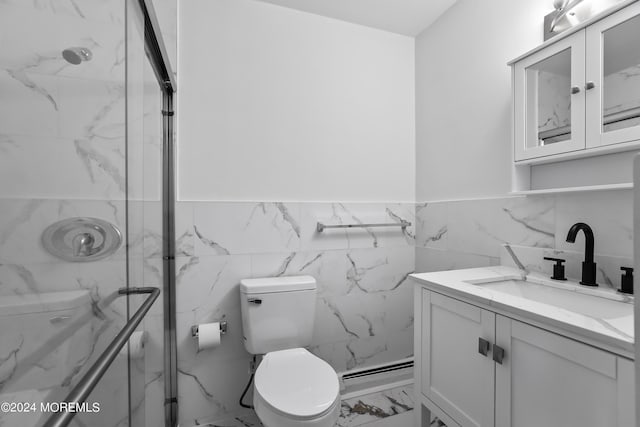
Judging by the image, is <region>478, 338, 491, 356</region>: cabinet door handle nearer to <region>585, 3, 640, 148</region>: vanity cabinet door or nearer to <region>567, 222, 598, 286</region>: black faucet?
<region>567, 222, 598, 286</region>: black faucet

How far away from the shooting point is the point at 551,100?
124 cm

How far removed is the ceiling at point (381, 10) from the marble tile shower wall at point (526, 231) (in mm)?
1205

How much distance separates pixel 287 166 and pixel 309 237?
0.45 meters

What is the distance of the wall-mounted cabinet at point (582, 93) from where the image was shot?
102cm

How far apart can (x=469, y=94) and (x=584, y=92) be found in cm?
69

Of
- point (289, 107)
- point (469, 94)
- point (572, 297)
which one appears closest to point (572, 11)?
point (469, 94)

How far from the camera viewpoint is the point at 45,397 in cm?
43

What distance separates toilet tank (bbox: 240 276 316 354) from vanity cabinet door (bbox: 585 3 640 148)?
4.51 ft

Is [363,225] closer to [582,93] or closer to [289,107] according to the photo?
[289,107]

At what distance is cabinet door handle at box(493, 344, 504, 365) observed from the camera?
0.96 meters

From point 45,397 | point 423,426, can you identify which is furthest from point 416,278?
point 45,397

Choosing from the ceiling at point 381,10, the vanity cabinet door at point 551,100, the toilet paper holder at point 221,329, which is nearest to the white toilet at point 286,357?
the toilet paper holder at point 221,329

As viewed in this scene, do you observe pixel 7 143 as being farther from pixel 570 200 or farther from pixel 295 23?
pixel 295 23

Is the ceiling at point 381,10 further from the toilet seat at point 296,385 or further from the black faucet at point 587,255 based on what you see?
the toilet seat at point 296,385
